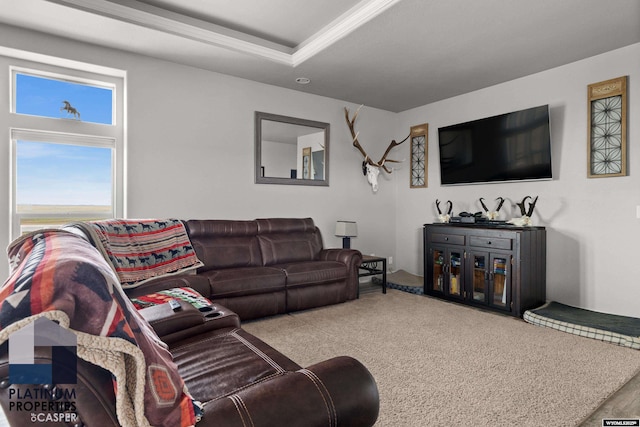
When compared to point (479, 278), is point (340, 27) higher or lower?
higher

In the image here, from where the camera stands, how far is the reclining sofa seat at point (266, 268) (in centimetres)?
329

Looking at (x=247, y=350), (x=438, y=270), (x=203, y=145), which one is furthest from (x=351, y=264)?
(x=247, y=350)

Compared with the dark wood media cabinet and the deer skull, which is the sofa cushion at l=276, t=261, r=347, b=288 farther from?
the deer skull

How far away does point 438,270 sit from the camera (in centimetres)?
443

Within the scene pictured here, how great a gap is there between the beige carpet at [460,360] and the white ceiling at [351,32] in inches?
104

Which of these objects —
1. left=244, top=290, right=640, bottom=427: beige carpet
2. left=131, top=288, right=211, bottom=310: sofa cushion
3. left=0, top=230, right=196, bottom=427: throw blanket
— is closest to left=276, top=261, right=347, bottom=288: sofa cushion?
left=244, top=290, right=640, bottom=427: beige carpet

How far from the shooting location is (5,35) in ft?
9.78

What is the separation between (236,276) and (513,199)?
3.35m

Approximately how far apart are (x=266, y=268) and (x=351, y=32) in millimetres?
2387

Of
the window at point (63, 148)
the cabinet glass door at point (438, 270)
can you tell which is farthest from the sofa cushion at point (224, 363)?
the cabinet glass door at point (438, 270)

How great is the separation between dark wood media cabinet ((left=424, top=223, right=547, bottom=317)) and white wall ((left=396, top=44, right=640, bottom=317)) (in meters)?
0.25

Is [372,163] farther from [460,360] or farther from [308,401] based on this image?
[308,401]

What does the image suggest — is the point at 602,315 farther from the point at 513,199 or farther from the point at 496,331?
the point at 513,199

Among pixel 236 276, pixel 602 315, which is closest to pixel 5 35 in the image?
pixel 236 276
